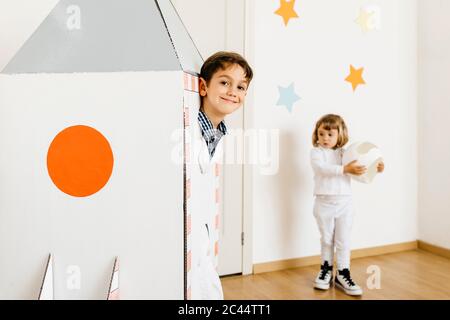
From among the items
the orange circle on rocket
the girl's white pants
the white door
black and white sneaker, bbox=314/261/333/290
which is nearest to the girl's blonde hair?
the girl's white pants

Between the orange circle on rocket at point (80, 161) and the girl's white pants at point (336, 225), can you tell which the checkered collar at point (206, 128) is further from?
the girl's white pants at point (336, 225)

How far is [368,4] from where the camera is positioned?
225cm

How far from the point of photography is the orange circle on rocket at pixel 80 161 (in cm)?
85

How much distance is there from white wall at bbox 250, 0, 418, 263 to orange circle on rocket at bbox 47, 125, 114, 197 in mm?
1222

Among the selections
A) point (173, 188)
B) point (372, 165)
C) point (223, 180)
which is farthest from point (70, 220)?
point (372, 165)

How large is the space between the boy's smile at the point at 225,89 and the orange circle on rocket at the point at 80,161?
0.26m

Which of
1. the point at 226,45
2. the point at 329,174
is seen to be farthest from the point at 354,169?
the point at 226,45

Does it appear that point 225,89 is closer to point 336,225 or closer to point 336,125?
point 336,125

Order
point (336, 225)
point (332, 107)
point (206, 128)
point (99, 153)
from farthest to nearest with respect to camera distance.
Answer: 1. point (332, 107)
2. point (336, 225)
3. point (206, 128)
4. point (99, 153)

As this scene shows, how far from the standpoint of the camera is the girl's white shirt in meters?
1.89

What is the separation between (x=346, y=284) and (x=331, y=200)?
38 centimetres

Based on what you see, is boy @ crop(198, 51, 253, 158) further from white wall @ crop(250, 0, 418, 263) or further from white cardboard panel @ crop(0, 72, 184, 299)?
white wall @ crop(250, 0, 418, 263)

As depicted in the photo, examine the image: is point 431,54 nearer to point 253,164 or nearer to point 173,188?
point 253,164

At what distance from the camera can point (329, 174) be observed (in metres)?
1.89
